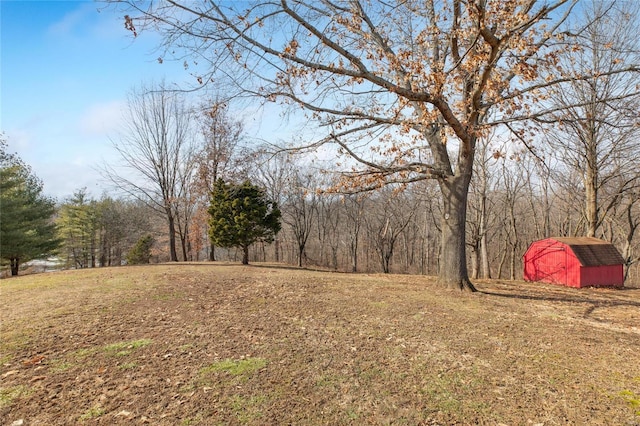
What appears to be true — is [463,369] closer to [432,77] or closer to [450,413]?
[450,413]

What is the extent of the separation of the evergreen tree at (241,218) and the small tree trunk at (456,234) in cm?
911

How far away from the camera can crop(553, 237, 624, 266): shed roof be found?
11.0 meters

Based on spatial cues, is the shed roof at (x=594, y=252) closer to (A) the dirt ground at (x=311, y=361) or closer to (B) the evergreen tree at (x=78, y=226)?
(A) the dirt ground at (x=311, y=361)

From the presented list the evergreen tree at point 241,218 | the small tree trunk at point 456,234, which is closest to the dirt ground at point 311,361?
the small tree trunk at point 456,234

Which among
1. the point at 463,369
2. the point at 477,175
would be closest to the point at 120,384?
the point at 463,369

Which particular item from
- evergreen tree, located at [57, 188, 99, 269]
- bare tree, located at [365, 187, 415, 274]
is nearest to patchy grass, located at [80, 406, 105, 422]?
bare tree, located at [365, 187, 415, 274]

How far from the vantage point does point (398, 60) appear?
5824 millimetres

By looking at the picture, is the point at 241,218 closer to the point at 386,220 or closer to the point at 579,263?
the point at 386,220

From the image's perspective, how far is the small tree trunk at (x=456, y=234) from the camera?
7.94 m

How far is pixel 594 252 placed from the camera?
11297 millimetres

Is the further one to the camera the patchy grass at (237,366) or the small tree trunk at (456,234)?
the small tree trunk at (456,234)

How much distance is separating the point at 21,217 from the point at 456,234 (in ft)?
56.7

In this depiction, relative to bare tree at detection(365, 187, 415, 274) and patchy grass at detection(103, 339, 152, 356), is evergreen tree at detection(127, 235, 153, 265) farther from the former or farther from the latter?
patchy grass at detection(103, 339, 152, 356)

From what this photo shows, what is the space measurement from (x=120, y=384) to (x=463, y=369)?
3601 mm
